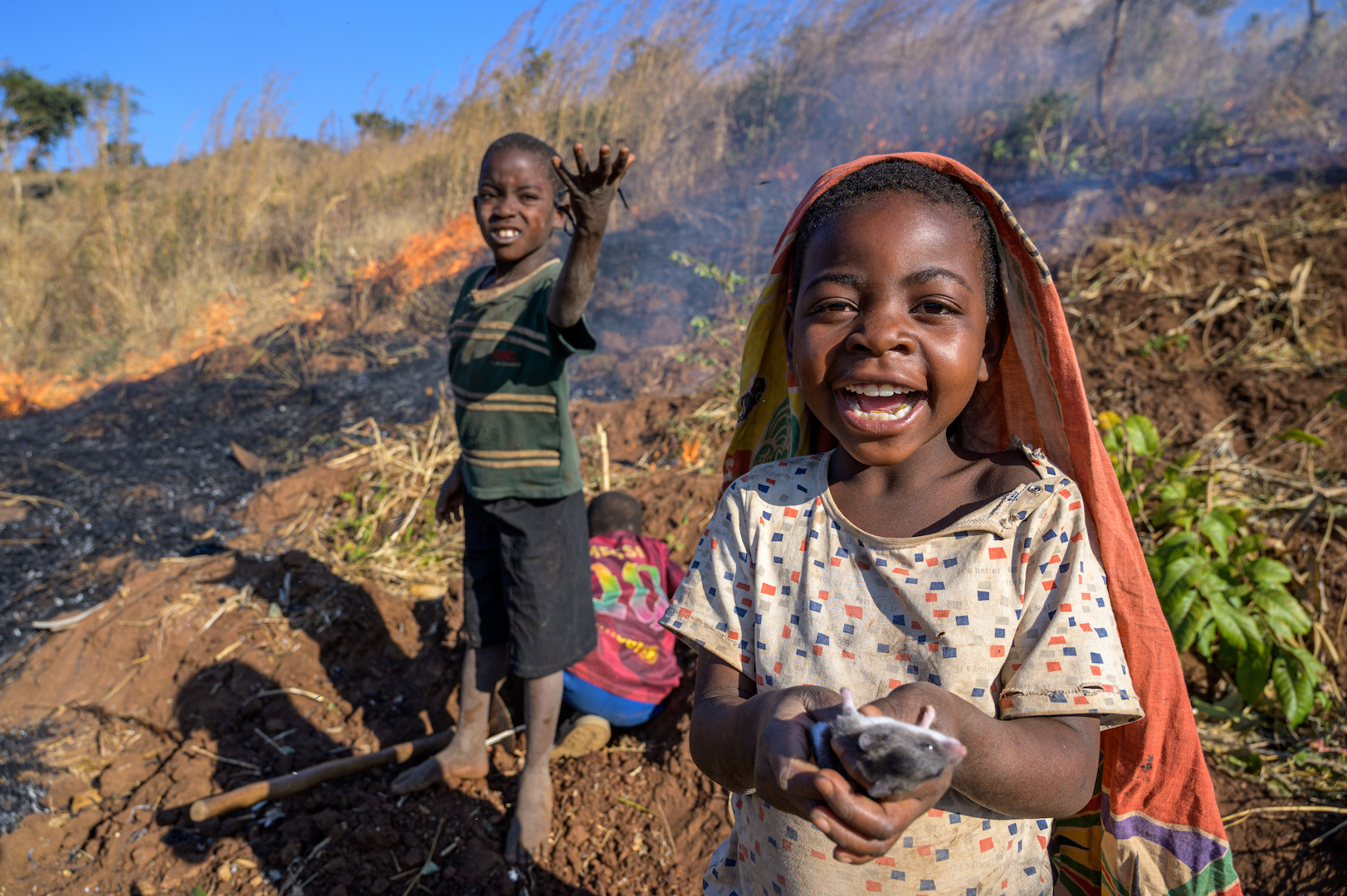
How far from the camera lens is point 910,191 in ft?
3.30

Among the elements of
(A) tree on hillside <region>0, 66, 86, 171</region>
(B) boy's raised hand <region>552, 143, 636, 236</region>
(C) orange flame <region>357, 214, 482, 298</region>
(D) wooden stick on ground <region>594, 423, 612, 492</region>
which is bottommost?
(D) wooden stick on ground <region>594, 423, 612, 492</region>

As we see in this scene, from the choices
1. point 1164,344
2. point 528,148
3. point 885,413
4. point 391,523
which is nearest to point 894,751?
point 885,413

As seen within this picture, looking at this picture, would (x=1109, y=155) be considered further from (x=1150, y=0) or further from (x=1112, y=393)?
(x=1112, y=393)

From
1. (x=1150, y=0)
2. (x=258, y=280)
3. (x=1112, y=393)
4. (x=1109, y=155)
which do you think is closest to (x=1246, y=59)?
(x=1150, y=0)

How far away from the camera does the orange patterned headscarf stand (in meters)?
1.02

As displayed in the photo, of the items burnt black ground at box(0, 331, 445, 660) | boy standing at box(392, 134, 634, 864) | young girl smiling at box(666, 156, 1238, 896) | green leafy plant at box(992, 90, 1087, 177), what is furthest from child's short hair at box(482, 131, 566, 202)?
green leafy plant at box(992, 90, 1087, 177)

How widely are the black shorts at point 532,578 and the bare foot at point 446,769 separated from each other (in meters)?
0.36

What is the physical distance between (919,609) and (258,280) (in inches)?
397

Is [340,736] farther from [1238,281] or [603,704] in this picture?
[1238,281]

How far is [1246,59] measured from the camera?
9.18 m

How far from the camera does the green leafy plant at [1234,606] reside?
7.34 feet

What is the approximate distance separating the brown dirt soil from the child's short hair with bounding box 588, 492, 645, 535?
0.92 feet

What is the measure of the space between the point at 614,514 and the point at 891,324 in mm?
2467

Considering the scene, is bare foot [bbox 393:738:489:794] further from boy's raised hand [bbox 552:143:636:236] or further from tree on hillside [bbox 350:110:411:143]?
tree on hillside [bbox 350:110:411:143]
